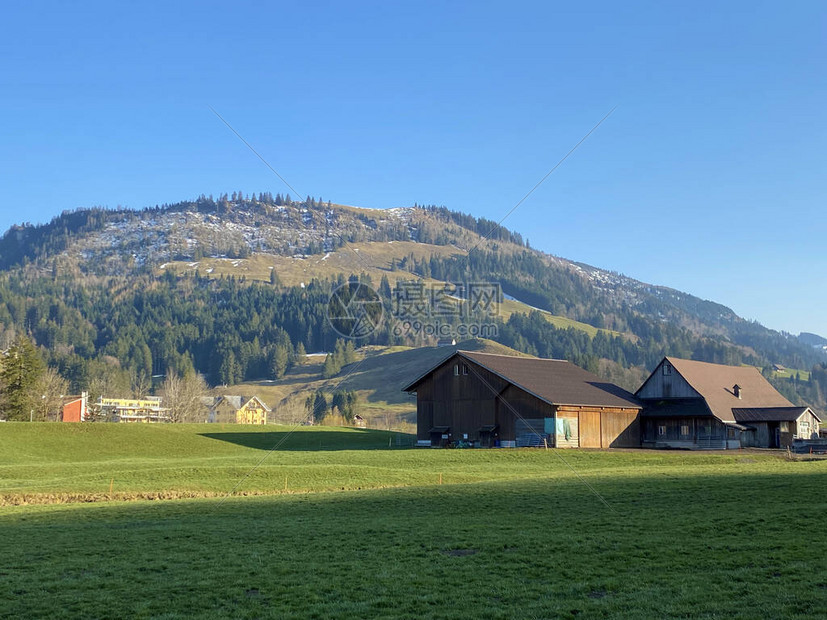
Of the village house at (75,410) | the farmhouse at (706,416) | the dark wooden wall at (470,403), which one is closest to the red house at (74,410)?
the village house at (75,410)

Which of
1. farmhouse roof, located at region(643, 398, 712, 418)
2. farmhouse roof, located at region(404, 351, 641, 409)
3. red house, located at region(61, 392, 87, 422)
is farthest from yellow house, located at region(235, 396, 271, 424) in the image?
farmhouse roof, located at region(643, 398, 712, 418)

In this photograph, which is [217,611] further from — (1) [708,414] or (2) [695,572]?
(1) [708,414]

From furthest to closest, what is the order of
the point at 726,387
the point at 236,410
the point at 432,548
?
the point at 236,410 → the point at 726,387 → the point at 432,548

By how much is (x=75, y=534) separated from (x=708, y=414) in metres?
57.2

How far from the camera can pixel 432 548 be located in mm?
18844

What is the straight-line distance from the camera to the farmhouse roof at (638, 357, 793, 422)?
6962cm

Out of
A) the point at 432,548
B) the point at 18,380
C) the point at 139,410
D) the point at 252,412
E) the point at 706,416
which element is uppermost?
the point at 18,380

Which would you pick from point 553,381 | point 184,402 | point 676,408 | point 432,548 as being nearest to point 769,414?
point 676,408

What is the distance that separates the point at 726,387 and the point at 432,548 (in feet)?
208

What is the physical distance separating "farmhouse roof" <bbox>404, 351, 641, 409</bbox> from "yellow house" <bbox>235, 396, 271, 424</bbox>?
112 m

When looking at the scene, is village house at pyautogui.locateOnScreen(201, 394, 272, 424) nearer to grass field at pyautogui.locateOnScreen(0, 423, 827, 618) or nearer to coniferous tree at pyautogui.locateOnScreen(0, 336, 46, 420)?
coniferous tree at pyautogui.locateOnScreen(0, 336, 46, 420)

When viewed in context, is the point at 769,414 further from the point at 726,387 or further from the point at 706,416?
the point at 706,416

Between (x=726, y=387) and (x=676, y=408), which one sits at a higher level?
(x=726, y=387)

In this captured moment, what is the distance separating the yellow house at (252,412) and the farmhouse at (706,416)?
395 ft
